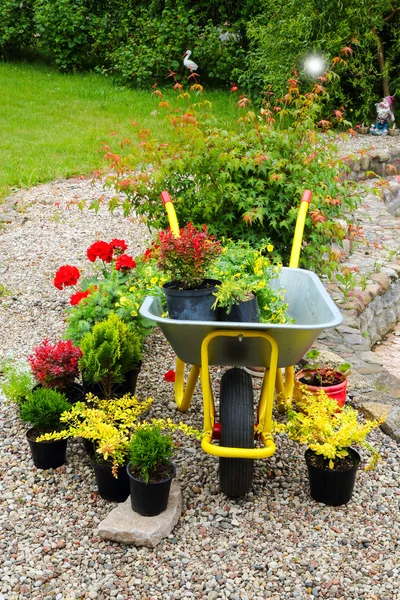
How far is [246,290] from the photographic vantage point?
261 cm

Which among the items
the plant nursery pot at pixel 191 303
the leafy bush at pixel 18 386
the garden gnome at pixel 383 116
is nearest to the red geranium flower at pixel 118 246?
the leafy bush at pixel 18 386

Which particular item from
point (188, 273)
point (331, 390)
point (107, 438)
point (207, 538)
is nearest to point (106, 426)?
point (107, 438)

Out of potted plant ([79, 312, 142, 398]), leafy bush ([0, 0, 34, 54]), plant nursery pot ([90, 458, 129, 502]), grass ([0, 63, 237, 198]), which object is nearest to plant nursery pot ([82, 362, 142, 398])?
potted plant ([79, 312, 142, 398])

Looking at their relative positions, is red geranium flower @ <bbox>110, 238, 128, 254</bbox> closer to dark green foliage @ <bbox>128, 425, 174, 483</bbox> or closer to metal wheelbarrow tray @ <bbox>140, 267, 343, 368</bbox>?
metal wheelbarrow tray @ <bbox>140, 267, 343, 368</bbox>

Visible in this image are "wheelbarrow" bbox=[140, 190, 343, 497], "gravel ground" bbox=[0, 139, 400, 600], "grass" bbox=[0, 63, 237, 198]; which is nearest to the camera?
"gravel ground" bbox=[0, 139, 400, 600]

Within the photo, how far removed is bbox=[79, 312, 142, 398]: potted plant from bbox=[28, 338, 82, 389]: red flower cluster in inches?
2.9

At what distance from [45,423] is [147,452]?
571mm

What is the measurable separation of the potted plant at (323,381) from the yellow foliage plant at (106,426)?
0.73 m

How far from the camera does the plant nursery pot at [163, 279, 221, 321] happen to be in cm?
249

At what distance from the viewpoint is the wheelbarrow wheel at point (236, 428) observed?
249 centimetres

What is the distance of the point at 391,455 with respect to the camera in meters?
2.99

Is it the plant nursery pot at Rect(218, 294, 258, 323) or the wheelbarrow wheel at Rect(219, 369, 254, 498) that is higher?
the plant nursery pot at Rect(218, 294, 258, 323)

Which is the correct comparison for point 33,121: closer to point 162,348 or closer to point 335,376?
point 162,348

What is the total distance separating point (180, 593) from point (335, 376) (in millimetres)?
1373
